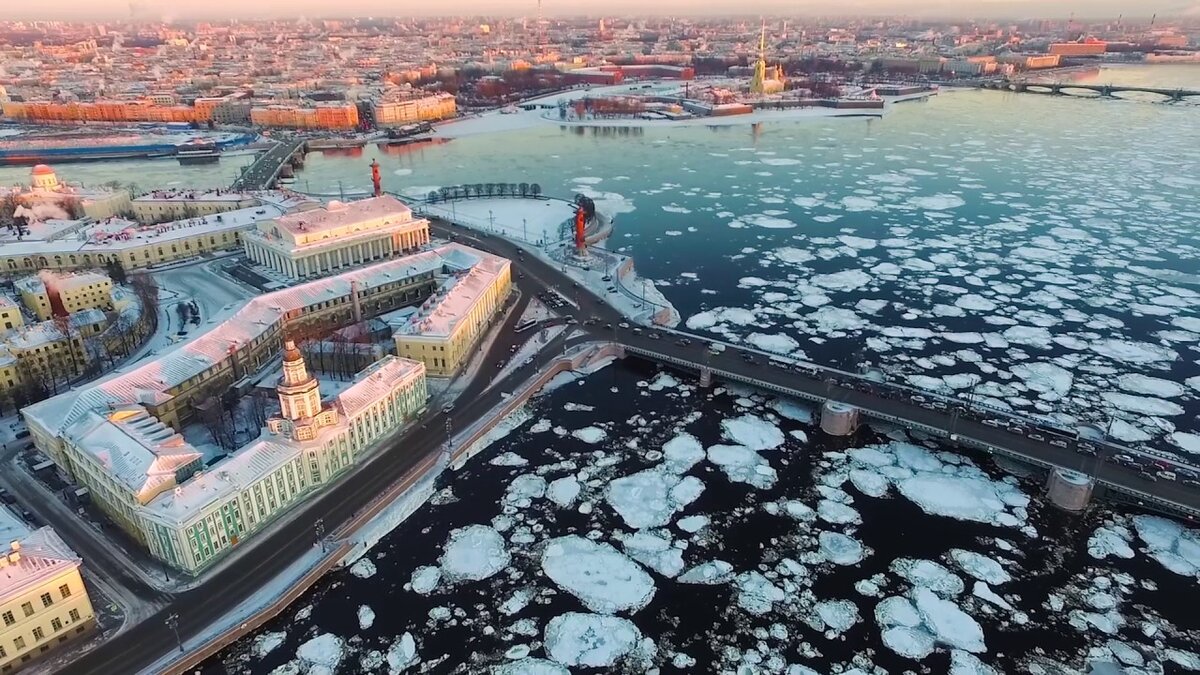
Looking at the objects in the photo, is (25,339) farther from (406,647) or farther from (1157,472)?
(1157,472)

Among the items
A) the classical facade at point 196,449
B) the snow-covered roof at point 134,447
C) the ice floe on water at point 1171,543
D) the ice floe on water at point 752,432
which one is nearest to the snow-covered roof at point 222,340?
the classical facade at point 196,449

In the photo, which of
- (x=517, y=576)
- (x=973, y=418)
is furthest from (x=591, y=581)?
(x=973, y=418)

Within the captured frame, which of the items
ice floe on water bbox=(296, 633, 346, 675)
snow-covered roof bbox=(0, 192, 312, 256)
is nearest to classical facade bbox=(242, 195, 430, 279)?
snow-covered roof bbox=(0, 192, 312, 256)

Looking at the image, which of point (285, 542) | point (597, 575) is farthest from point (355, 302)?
point (597, 575)

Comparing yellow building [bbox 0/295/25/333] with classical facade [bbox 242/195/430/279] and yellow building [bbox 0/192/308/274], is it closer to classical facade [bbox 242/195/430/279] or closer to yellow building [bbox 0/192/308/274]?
yellow building [bbox 0/192/308/274]

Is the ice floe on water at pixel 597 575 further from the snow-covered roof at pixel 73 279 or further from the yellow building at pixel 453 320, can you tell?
the snow-covered roof at pixel 73 279

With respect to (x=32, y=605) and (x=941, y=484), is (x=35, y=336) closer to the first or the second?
(x=32, y=605)
